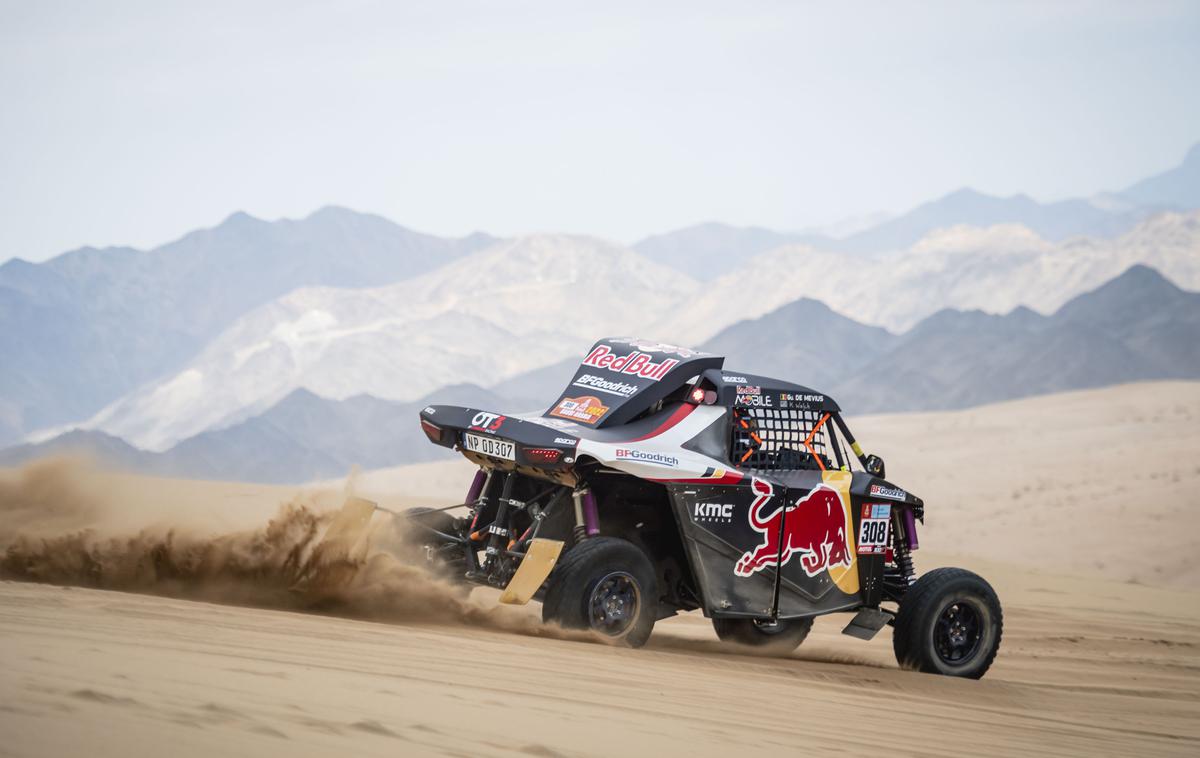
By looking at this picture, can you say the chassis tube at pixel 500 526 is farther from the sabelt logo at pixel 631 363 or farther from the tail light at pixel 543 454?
the sabelt logo at pixel 631 363

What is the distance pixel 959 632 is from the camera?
9633 mm

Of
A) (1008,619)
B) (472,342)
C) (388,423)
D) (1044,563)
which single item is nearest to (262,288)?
(472,342)

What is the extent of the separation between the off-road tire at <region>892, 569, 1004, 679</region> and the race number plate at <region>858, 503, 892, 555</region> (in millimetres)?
357

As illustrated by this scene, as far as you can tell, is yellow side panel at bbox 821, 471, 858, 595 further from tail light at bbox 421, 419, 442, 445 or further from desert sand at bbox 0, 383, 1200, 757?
tail light at bbox 421, 419, 442, 445

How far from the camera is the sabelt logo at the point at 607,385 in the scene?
909cm

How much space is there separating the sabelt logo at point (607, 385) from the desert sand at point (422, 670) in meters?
1.55

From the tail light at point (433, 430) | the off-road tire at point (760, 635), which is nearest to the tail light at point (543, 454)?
the tail light at point (433, 430)

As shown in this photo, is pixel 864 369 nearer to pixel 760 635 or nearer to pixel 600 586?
pixel 760 635

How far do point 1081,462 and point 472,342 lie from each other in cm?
4425

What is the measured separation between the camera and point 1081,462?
29375mm

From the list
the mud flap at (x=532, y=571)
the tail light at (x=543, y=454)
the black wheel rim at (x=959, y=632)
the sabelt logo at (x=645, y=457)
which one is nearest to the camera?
the mud flap at (x=532, y=571)

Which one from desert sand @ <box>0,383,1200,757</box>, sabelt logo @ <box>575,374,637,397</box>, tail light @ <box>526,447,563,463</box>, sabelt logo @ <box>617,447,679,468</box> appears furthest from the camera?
sabelt logo @ <box>575,374,637,397</box>

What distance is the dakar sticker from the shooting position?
9008mm

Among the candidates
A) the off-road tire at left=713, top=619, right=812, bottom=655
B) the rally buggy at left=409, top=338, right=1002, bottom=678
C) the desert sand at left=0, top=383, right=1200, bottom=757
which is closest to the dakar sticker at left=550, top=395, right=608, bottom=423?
the rally buggy at left=409, top=338, right=1002, bottom=678
